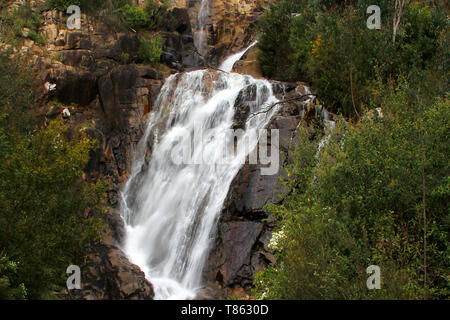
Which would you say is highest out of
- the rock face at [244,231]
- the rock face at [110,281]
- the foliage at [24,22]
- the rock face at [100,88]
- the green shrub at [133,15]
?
the green shrub at [133,15]

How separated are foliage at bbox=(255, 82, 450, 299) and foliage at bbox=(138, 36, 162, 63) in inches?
704

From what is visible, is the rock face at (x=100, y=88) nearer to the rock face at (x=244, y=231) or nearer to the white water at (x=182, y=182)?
the white water at (x=182, y=182)

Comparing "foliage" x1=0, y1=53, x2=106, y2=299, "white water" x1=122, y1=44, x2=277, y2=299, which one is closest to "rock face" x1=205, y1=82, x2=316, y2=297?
"white water" x1=122, y1=44, x2=277, y2=299

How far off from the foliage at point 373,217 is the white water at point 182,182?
4496 millimetres

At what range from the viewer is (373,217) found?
33.8 feet

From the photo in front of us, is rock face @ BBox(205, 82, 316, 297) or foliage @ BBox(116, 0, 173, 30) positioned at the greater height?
foliage @ BBox(116, 0, 173, 30)

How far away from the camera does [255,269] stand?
47.2 ft

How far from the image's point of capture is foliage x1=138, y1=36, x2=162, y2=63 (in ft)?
89.4

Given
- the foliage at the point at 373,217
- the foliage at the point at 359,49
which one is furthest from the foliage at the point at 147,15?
the foliage at the point at 373,217

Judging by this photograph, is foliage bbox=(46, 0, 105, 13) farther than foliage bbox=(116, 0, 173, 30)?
No

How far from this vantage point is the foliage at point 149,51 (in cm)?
2725

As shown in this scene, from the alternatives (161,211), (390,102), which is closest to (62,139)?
(161,211)

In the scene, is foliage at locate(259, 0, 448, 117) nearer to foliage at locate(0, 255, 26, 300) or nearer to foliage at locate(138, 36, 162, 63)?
foliage at locate(138, 36, 162, 63)

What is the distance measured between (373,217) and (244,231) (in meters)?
6.08
